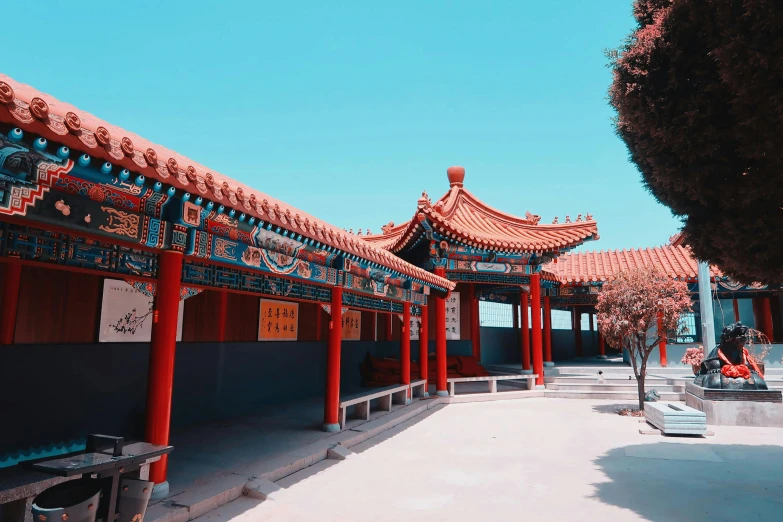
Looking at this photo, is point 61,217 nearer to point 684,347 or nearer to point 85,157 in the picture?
point 85,157

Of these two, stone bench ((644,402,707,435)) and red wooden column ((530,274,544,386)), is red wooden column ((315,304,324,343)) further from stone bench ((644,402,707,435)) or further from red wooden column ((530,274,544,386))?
stone bench ((644,402,707,435))

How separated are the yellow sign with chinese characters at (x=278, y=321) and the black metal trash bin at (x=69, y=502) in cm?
565

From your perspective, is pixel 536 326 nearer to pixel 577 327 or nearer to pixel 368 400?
pixel 368 400

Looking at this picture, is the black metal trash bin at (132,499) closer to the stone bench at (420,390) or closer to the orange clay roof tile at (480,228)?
the stone bench at (420,390)

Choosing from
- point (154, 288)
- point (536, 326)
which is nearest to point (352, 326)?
point (536, 326)

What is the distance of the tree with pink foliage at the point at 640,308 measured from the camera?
33.2 ft

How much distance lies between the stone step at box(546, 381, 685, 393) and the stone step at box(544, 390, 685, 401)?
24 centimetres

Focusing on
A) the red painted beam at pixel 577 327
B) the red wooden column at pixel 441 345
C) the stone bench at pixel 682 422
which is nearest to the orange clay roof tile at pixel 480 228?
the red wooden column at pixel 441 345

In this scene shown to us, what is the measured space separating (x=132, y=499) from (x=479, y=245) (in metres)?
9.67

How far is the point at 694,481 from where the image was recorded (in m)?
5.59

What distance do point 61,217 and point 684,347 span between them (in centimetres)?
1771

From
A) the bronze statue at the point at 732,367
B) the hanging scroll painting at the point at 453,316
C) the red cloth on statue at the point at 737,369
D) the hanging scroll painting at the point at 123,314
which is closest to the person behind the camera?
the hanging scroll painting at the point at 123,314

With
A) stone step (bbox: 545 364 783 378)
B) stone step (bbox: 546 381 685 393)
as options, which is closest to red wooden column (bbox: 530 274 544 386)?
stone step (bbox: 546 381 685 393)

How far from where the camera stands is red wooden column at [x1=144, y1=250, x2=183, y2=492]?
13.9 feet
